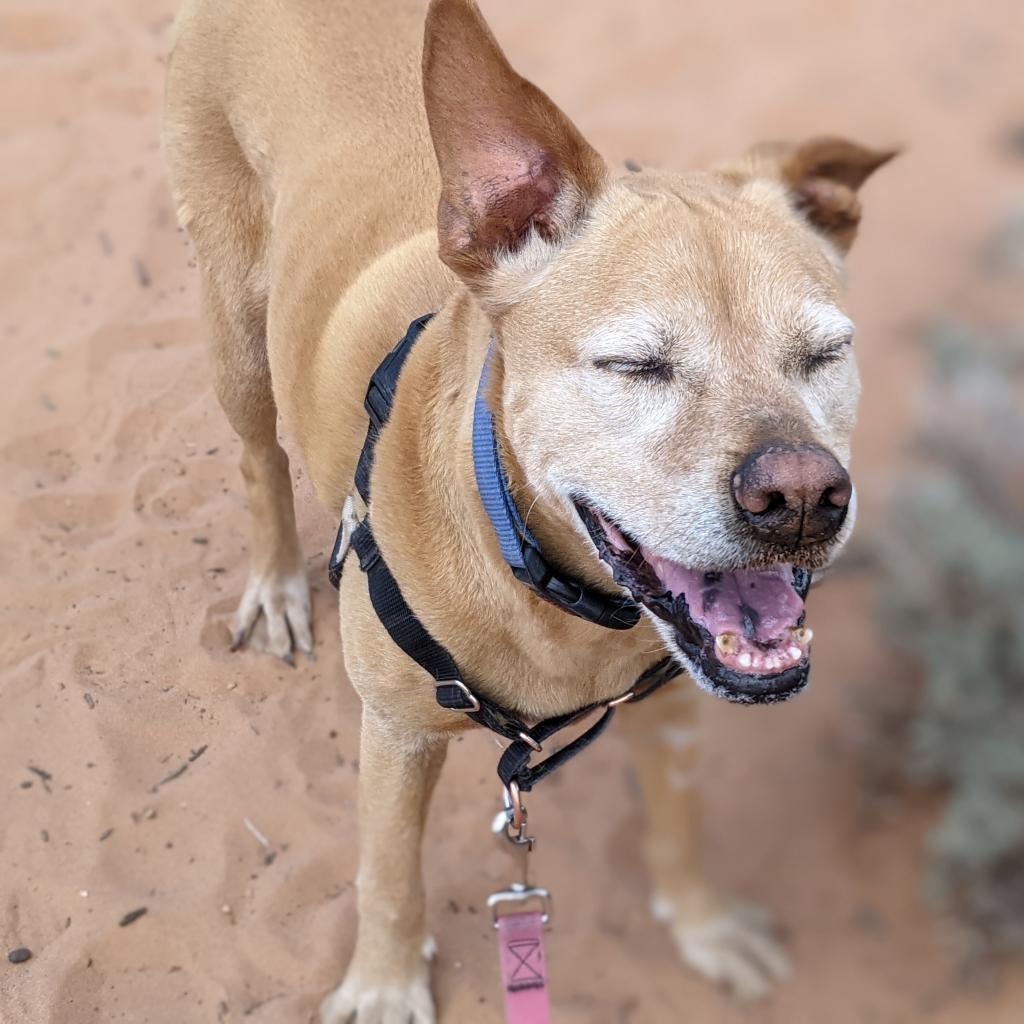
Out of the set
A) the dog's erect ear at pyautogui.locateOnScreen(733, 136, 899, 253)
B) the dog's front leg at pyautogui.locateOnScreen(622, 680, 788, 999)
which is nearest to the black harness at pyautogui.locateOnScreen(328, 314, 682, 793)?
the dog's front leg at pyautogui.locateOnScreen(622, 680, 788, 999)

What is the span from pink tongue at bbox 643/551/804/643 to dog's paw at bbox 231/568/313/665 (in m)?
1.80

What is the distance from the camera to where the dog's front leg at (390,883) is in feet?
7.42

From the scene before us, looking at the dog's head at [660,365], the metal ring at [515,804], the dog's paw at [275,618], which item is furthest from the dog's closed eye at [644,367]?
the dog's paw at [275,618]

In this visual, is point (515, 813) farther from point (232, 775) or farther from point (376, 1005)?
point (232, 775)

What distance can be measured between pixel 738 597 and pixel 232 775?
1.79 meters

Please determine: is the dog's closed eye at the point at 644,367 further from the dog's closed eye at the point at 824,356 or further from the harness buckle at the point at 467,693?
the harness buckle at the point at 467,693

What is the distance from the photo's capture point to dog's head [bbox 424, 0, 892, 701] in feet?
5.10

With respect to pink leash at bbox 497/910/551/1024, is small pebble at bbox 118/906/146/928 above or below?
below

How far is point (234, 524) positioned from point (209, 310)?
33.4 inches

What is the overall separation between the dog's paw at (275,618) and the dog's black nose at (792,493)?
202 centimetres

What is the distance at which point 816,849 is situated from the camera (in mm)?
2984

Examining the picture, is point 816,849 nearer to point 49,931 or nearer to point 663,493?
point 663,493

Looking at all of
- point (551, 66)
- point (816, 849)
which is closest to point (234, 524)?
point (816, 849)

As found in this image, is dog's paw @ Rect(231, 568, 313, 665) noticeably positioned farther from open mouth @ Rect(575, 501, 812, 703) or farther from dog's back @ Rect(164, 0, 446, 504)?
open mouth @ Rect(575, 501, 812, 703)
